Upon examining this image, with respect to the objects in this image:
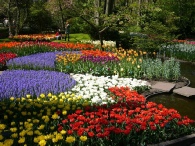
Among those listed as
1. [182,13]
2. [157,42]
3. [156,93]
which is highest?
[182,13]

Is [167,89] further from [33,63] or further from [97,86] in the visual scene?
[33,63]

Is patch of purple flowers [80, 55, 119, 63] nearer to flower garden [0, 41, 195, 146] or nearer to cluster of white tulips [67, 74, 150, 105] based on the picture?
flower garden [0, 41, 195, 146]

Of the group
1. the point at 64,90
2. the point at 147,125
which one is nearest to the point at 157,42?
the point at 64,90

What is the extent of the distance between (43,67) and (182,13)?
30271 mm

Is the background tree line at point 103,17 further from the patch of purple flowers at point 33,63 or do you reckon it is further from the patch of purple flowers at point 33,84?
the patch of purple flowers at point 33,84

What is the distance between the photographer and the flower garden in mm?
4746

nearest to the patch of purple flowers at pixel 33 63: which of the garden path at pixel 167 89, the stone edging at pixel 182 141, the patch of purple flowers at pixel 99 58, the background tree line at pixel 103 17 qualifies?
the patch of purple flowers at pixel 99 58

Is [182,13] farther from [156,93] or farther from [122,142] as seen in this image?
[122,142]

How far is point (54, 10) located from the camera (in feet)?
117

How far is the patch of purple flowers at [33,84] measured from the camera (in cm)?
734

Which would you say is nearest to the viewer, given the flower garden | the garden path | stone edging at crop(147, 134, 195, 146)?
the flower garden

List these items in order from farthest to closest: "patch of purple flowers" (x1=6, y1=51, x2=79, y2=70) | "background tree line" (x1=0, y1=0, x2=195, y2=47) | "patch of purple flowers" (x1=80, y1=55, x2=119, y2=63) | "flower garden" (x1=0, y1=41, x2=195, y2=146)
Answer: "background tree line" (x1=0, y1=0, x2=195, y2=47), "patch of purple flowers" (x1=80, y1=55, x2=119, y2=63), "patch of purple flowers" (x1=6, y1=51, x2=79, y2=70), "flower garden" (x1=0, y1=41, x2=195, y2=146)

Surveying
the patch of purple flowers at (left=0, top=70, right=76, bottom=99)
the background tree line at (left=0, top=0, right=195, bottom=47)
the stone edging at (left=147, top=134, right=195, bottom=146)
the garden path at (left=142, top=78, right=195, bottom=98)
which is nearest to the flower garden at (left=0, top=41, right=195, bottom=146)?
the patch of purple flowers at (left=0, top=70, right=76, bottom=99)

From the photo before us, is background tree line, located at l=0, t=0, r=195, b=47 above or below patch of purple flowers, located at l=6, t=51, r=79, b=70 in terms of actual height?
above
